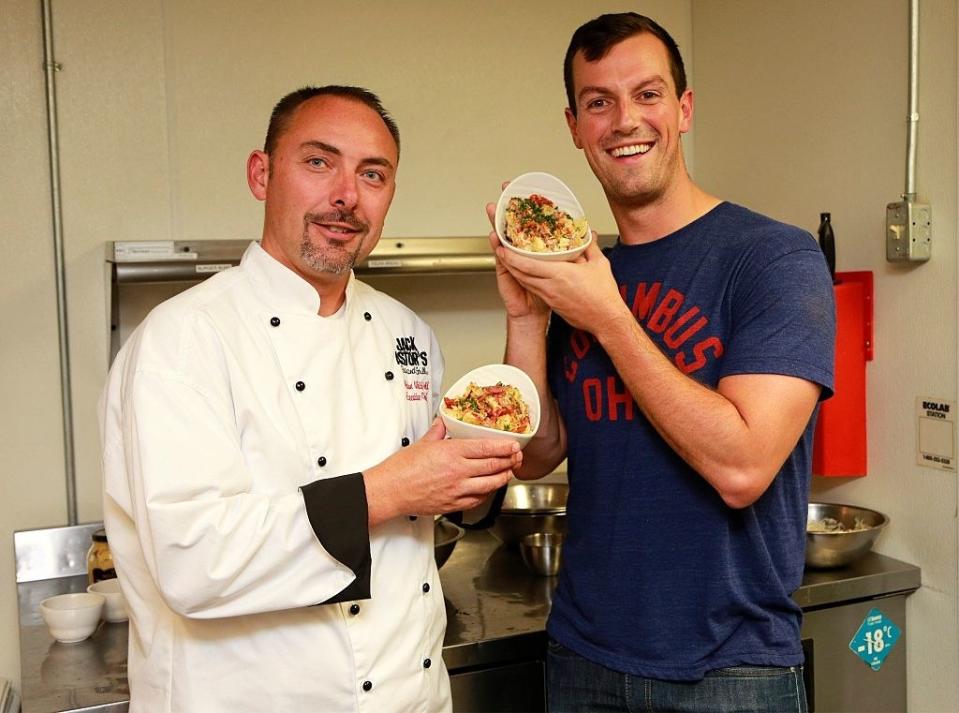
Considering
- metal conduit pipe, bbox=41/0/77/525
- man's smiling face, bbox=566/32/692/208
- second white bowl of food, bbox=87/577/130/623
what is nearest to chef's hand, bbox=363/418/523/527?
man's smiling face, bbox=566/32/692/208

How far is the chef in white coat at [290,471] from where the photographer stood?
1432 millimetres

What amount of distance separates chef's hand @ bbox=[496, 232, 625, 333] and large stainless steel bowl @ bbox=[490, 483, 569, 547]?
78 cm

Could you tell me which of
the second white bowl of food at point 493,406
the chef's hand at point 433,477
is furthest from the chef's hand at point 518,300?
the chef's hand at point 433,477

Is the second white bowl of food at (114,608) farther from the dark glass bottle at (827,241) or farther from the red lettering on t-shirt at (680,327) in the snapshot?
the dark glass bottle at (827,241)

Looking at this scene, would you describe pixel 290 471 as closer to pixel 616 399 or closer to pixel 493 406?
pixel 493 406

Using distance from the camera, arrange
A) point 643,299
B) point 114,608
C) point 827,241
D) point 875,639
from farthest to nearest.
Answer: point 827,241, point 875,639, point 114,608, point 643,299

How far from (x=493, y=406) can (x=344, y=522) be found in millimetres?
340

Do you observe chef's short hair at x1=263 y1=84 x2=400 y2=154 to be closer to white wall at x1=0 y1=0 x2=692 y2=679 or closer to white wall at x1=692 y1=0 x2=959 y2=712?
white wall at x1=0 y1=0 x2=692 y2=679

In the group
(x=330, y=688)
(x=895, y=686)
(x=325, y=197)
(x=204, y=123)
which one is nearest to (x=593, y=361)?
(x=325, y=197)

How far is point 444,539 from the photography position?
2344 millimetres

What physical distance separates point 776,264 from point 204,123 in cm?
186

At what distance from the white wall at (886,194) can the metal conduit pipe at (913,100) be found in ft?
0.05

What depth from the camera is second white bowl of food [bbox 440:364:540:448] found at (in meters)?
1.58

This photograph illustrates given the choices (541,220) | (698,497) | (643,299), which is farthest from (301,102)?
(698,497)
